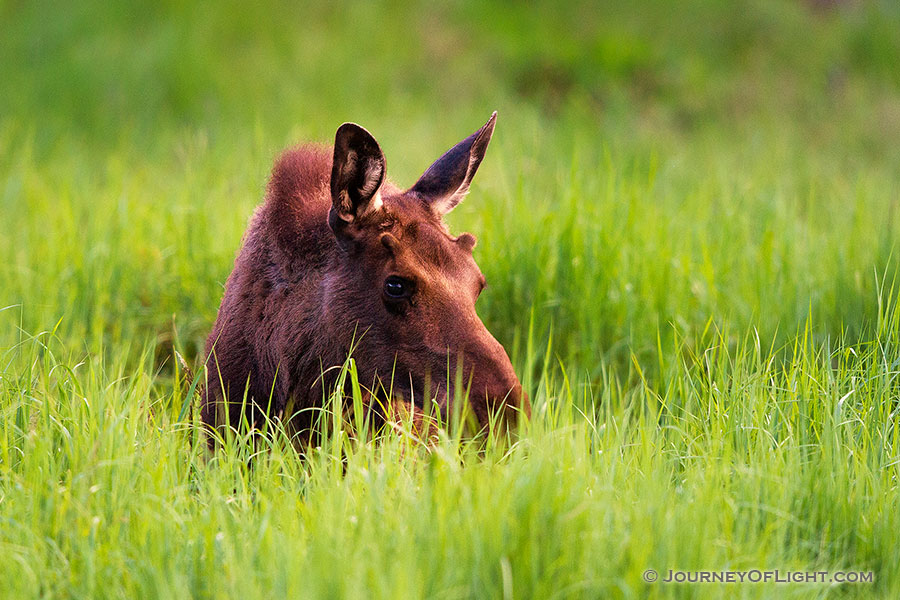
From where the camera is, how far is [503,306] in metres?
5.54

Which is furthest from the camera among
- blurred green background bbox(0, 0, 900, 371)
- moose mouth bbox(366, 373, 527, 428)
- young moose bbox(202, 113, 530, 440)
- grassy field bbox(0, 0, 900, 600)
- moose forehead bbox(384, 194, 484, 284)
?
blurred green background bbox(0, 0, 900, 371)

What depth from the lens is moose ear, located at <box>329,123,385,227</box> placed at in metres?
3.72

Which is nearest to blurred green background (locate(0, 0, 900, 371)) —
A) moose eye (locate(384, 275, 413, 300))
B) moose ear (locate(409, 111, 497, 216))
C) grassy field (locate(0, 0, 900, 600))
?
grassy field (locate(0, 0, 900, 600))

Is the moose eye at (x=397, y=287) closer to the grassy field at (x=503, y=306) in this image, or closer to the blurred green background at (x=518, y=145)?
the grassy field at (x=503, y=306)

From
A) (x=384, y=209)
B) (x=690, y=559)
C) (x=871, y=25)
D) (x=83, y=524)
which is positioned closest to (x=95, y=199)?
(x=384, y=209)

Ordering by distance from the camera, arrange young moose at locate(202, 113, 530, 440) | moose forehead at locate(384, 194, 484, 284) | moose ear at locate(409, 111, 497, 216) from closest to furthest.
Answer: young moose at locate(202, 113, 530, 440) < moose forehead at locate(384, 194, 484, 284) < moose ear at locate(409, 111, 497, 216)

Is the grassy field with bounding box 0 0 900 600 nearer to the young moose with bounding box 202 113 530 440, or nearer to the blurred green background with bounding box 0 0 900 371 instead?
the blurred green background with bounding box 0 0 900 371

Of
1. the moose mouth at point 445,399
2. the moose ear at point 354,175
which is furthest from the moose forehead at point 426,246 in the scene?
the moose mouth at point 445,399

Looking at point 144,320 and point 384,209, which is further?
point 144,320

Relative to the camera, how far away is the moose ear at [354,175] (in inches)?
146

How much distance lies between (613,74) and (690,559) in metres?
10.6

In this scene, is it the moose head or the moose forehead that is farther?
the moose forehead

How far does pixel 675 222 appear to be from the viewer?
6.22 metres

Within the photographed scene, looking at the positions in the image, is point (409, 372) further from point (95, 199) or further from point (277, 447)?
point (95, 199)
